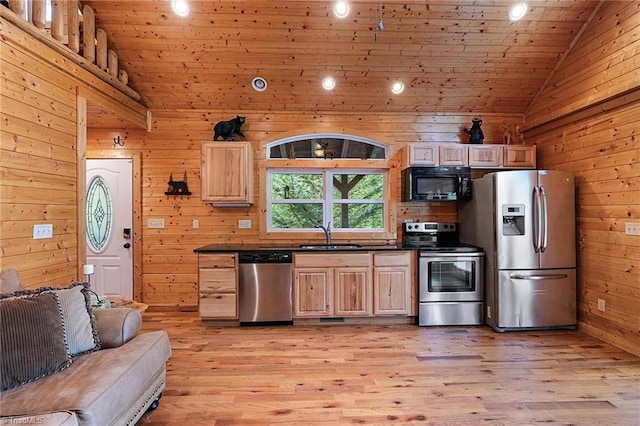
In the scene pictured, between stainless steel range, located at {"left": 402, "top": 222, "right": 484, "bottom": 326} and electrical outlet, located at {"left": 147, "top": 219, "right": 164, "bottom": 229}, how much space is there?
3.43m

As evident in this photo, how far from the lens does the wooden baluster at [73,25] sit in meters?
3.01

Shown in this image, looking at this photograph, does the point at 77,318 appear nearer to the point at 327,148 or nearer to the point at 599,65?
the point at 327,148

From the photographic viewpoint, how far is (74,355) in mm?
1928

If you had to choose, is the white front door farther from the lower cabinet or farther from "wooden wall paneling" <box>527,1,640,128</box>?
"wooden wall paneling" <box>527,1,640,128</box>

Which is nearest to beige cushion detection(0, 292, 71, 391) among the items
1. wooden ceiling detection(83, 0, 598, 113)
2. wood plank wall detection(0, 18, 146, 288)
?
wood plank wall detection(0, 18, 146, 288)

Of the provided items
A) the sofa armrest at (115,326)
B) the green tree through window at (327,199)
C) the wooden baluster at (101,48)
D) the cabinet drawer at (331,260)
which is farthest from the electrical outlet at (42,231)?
the green tree through window at (327,199)

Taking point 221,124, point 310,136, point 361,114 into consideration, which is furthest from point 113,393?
point 361,114

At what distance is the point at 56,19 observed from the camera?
9.22ft

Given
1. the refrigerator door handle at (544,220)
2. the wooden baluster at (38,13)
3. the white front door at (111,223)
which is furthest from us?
the white front door at (111,223)

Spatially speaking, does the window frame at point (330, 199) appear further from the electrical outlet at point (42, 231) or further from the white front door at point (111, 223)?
the electrical outlet at point (42, 231)

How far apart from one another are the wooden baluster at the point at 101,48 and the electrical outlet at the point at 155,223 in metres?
1.93

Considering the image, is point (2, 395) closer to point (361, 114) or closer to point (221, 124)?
point (221, 124)

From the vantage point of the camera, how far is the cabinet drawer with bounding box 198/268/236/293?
12.5 ft

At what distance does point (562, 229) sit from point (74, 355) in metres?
4.63
